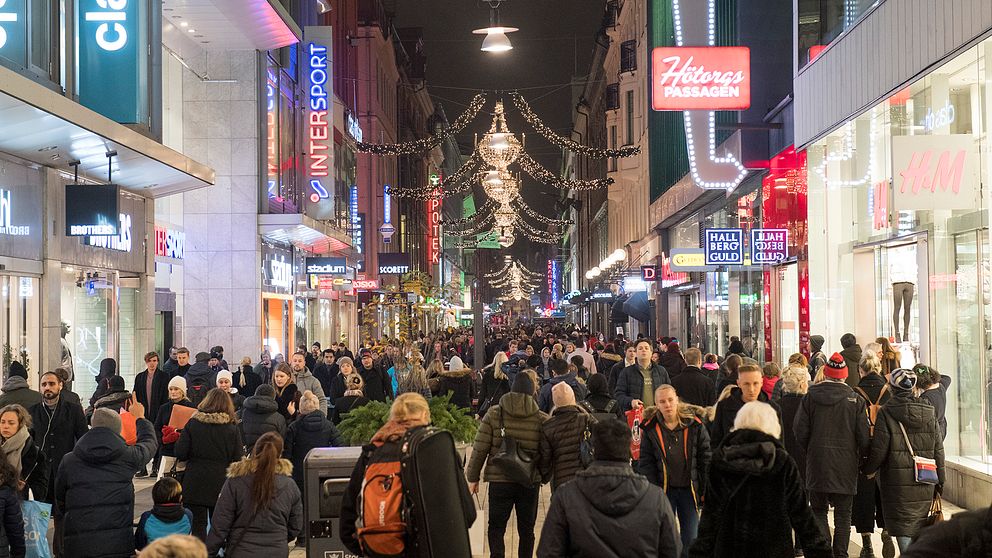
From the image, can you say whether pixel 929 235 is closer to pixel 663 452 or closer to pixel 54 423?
pixel 663 452

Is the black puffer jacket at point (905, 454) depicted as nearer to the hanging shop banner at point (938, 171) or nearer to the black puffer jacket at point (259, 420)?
the hanging shop banner at point (938, 171)

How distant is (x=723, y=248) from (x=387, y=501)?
57.2 ft

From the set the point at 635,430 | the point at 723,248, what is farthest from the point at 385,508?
the point at 723,248

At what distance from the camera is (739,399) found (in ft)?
35.2

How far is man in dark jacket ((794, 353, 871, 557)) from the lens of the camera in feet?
32.3

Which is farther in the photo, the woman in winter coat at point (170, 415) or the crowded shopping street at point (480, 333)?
the woman in winter coat at point (170, 415)

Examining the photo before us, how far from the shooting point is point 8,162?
1606 centimetres

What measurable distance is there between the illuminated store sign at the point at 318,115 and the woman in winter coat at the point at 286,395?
21609 mm

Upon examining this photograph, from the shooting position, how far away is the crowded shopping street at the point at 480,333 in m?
6.44

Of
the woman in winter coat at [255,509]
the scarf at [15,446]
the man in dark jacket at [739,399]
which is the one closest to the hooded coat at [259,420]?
the scarf at [15,446]

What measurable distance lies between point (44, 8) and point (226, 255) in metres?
14.3

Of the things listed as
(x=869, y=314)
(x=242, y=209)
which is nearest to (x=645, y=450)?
(x=869, y=314)

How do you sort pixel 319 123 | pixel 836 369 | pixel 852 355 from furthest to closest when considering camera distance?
pixel 319 123 → pixel 852 355 → pixel 836 369

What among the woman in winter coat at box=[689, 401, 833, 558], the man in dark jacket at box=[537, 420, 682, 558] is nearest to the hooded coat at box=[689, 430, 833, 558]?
the woman in winter coat at box=[689, 401, 833, 558]
